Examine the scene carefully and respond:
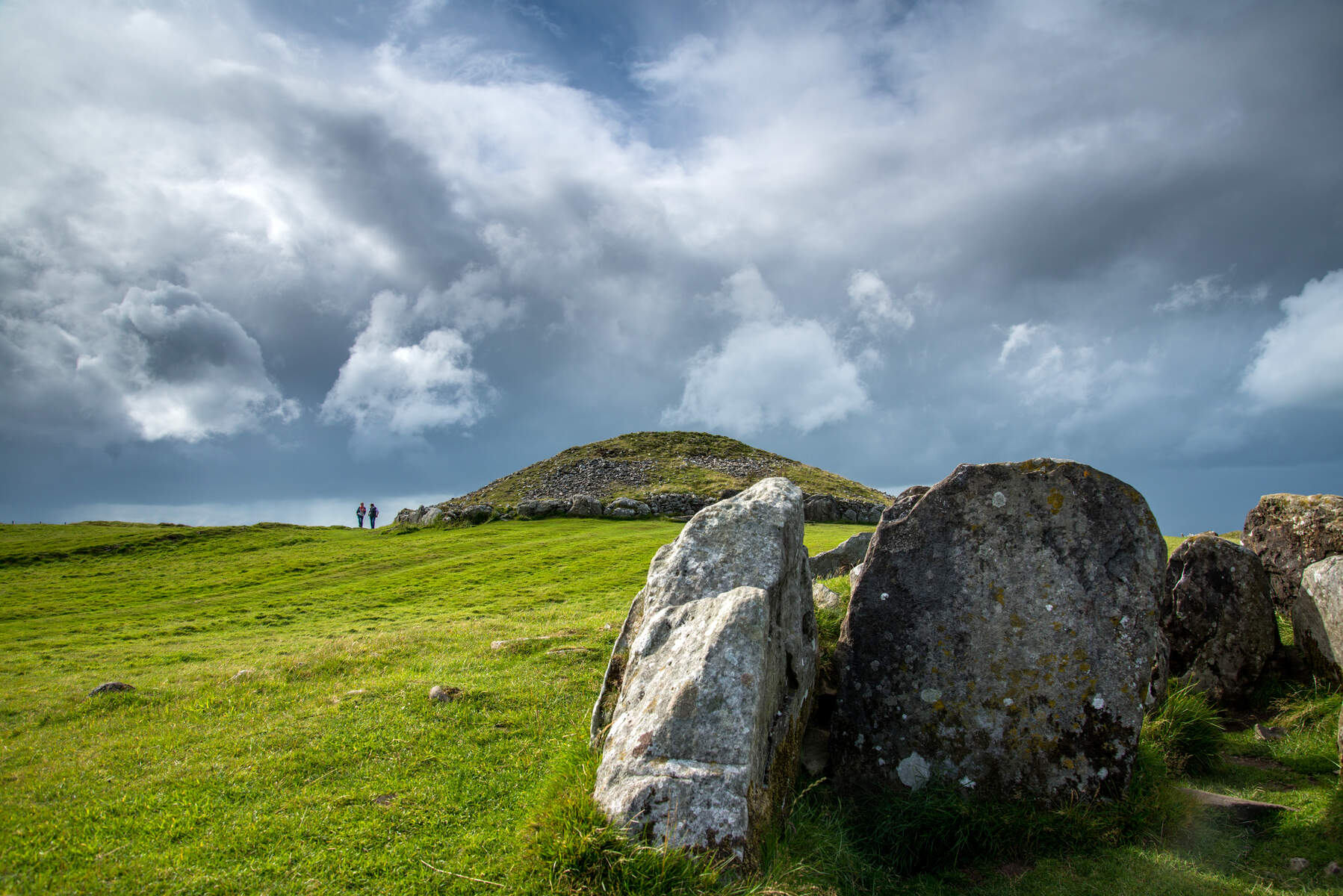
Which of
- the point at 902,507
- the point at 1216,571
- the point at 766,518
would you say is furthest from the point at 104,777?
the point at 1216,571

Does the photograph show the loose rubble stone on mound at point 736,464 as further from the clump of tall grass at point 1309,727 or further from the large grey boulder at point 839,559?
the clump of tall grass at point 1309,727

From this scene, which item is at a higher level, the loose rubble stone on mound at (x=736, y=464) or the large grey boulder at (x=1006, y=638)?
the loose rubble stone on mound at (x=736, y=464)

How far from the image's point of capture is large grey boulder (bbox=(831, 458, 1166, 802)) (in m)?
8.22

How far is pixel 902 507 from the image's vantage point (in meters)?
9.60

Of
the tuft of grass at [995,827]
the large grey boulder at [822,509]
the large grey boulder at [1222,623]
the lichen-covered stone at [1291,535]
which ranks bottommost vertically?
the tuft of grass at [995,827]

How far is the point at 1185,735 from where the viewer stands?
9344mm

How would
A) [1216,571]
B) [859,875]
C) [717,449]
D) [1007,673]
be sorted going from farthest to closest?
[717,449], [1216,571], [1007,673], [859,875]

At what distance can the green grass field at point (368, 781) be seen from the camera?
6488mm

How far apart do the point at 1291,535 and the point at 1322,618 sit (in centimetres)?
236

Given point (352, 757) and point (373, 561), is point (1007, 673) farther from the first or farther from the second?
point (373, 561)

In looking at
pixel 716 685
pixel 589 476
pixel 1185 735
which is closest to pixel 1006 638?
pixel 1185 735

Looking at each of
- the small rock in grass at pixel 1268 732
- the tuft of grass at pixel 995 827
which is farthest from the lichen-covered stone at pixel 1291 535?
the tuft of grass at pixel 995 827

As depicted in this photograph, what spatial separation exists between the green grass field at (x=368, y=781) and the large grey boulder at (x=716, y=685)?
22.4 inches

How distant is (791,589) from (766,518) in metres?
0.92
